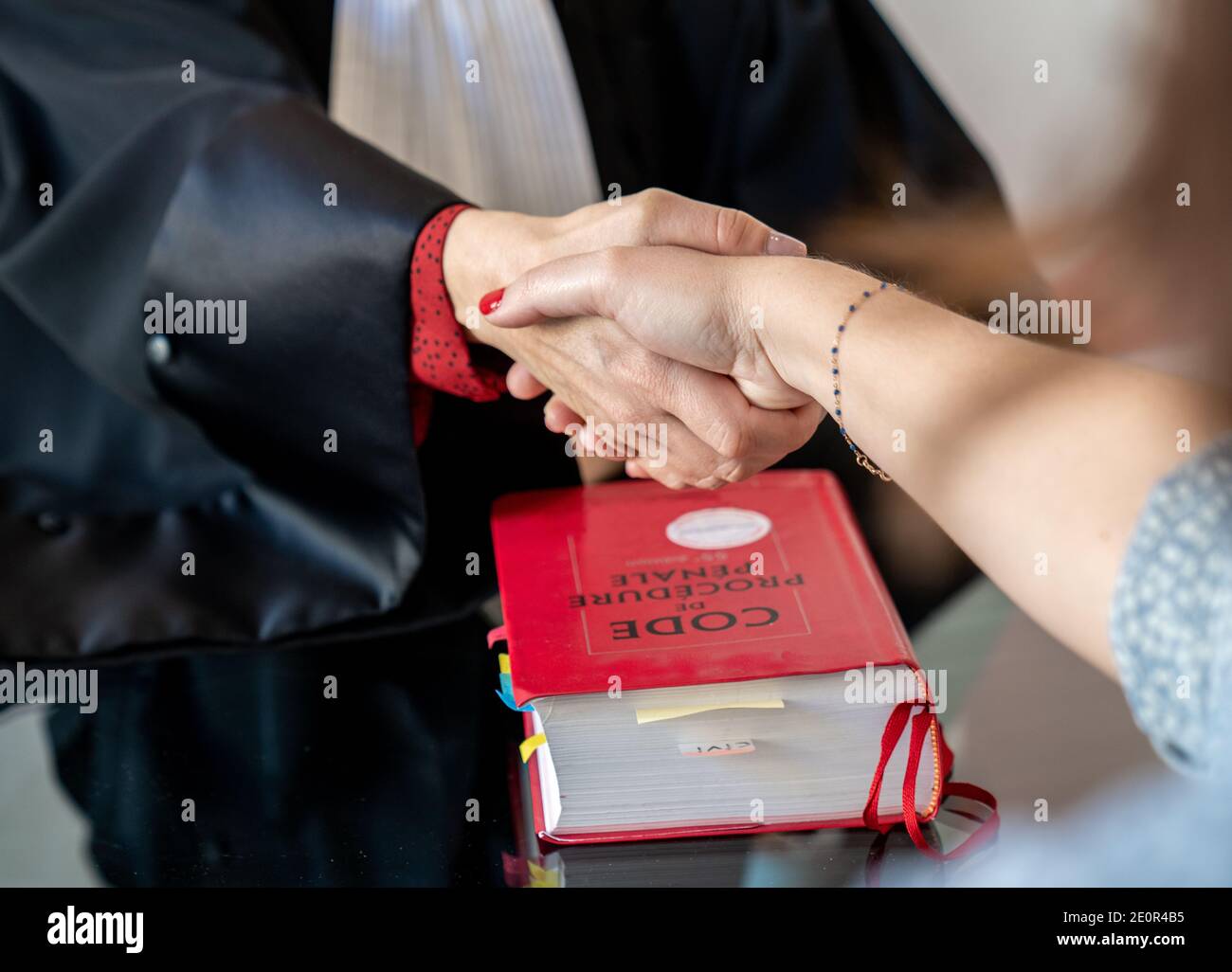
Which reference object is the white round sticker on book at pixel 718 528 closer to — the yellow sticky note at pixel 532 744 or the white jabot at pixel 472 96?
the yellow sticky note at pixel 532 744

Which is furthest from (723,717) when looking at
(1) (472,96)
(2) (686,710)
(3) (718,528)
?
(1) (472,96)

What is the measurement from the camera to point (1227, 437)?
43 cm

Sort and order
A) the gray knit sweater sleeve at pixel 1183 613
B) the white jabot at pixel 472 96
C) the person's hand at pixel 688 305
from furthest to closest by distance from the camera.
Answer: the white jabot at pixel 472 96 → the person's hand at pixel 688 305 → the gray knit sweater sleeve at pixel 1183 613

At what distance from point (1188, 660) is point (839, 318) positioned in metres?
0.25

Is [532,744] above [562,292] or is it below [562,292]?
below

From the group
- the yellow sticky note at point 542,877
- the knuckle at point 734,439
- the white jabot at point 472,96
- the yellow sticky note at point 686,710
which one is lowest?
the yellow sticky note at point 542,877

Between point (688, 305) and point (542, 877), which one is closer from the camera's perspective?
point (542, 877)

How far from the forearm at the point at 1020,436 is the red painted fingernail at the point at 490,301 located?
0.21 meters

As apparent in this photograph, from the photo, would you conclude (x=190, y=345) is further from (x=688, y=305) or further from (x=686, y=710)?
(x=686, y=710)

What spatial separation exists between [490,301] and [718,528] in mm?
197

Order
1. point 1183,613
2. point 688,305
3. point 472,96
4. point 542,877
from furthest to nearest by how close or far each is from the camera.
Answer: point 472,96 → point 688,305 → point 542,877 → point 1183,613

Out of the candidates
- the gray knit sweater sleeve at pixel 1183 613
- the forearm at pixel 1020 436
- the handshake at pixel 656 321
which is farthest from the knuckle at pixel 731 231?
the gray knit sweater sleeve at pixel 1183 613

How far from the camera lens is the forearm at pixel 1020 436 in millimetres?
457

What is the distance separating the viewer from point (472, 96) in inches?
39.5
